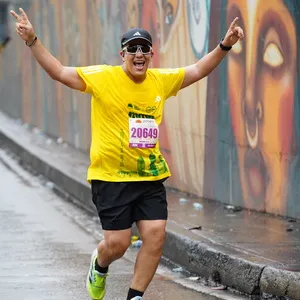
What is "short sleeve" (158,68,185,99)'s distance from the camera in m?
6.77

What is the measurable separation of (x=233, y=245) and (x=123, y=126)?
1994mm

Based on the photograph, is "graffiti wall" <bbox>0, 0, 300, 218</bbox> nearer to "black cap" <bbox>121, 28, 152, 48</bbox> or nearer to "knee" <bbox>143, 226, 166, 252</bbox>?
"black cap" <bbox>121, 28, 152, 48</bbox>

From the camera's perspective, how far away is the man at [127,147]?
6504mm

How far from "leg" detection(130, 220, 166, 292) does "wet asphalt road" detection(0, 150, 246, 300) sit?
0.85 meters

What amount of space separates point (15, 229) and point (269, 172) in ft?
8.67

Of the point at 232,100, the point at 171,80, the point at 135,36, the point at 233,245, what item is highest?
the point at 135,36

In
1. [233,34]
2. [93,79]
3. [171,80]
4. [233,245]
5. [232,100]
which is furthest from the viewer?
[232,100]

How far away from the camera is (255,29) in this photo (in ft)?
32.0

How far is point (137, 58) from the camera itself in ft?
21.3

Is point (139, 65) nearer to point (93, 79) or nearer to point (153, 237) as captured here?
point (93, 79)

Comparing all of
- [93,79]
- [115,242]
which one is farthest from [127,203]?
[93,79]

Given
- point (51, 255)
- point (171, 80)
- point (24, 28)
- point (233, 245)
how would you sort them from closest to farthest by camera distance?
point (24, 28) → point (171, 80) → point (233, 245) → point (51, 255)

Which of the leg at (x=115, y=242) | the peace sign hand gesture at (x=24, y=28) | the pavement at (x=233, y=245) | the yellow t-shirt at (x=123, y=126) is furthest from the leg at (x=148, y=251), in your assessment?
the peace sign hand gesture at (x=24, y=28)

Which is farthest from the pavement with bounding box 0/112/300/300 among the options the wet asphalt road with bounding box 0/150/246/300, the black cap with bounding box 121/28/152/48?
the black cap with bounding box 121/28/152/48
